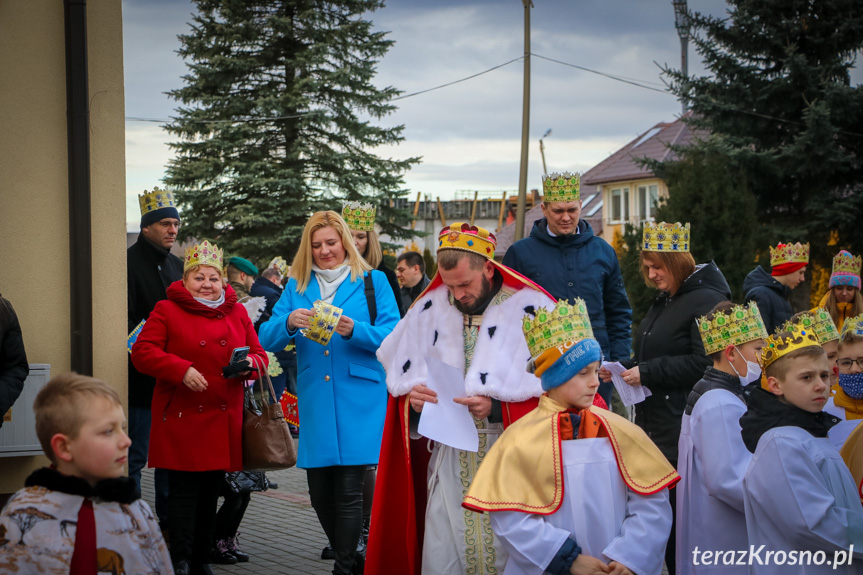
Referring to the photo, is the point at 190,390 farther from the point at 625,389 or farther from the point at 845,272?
the point at 845,272

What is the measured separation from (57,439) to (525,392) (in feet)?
7.06

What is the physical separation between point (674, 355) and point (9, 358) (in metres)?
3.75

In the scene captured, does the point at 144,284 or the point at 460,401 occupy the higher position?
the point at 144,284

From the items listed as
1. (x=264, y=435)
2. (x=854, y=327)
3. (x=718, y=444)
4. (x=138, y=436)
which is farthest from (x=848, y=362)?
(x=138, y=436)

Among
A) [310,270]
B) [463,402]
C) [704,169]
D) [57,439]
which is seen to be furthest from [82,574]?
[704,169]

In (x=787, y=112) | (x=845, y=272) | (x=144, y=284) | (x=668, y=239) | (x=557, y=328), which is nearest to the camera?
(x=557, y=328)

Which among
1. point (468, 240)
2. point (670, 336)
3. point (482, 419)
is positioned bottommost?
point (482, 419)

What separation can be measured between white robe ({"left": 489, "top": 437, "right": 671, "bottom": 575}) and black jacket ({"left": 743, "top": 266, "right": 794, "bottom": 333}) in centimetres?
521

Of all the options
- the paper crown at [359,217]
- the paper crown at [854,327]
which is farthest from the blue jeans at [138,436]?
the paper crown at [854,327]

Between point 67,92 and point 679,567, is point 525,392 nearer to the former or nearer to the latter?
point 679,567

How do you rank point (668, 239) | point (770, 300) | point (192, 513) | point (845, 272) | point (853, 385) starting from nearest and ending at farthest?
point (853, 385) < point (192, 513) < point (668, 239) < point (770, 300) < point (845, 272)

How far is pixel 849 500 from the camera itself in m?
3.81

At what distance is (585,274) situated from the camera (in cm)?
645

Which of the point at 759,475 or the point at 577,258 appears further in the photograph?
the point at 577,258
